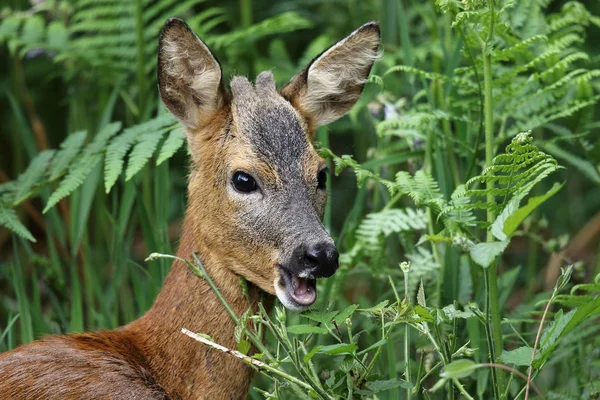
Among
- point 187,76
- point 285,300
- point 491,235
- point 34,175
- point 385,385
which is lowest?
point 385,385

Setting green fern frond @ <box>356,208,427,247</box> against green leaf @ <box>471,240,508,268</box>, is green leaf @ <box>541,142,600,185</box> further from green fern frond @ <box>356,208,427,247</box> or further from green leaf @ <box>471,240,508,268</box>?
green leaf @ <box>471,240,508,268</box>

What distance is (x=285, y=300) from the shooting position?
376 cm

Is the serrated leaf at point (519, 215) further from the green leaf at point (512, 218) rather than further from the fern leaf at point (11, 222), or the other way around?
the fern leaf at point (11, 222)

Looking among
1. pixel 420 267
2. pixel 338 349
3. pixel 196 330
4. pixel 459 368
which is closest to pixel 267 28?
pixel 420 267

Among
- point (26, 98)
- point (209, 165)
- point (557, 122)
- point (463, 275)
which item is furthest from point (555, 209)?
point (209, 165)

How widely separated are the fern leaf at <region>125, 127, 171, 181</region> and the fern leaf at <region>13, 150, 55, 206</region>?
516mm

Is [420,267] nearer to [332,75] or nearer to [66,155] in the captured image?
[332,75]

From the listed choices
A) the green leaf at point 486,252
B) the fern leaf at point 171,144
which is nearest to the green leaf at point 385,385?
the green leaf at point 486,252

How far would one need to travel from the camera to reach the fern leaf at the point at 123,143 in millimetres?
4719

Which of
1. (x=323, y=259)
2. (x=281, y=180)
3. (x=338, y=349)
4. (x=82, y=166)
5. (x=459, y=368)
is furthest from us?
(x=82, y=166)

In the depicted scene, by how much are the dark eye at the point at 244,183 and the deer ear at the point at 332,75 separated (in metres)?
0.51

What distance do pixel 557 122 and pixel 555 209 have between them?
216cm

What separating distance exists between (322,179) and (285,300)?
0.58 metres

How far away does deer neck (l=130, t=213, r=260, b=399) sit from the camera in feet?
12.9
